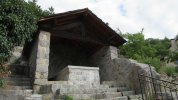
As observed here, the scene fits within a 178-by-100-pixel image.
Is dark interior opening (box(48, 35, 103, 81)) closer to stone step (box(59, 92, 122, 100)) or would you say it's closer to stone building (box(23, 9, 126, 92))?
stone building (box(23, 9, 126, 92))

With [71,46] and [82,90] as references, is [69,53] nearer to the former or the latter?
[71,46]

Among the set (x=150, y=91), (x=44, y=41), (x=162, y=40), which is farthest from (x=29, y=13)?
(x=162, y=40)

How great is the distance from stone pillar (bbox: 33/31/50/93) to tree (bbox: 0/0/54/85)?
73cm

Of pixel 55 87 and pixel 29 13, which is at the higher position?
pixel 29 13

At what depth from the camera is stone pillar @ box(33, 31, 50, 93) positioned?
6577mm

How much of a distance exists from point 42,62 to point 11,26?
1.72m

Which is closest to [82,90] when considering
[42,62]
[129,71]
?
[42,62]

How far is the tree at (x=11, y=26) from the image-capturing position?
19.3ft

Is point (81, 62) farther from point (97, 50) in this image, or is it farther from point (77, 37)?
point (77, 37)

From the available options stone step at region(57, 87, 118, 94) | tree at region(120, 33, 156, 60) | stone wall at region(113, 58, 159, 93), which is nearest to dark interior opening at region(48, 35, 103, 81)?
stone wall at region(113, 58, 159, 93)

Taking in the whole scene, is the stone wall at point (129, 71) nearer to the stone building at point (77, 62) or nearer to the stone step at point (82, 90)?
the stone building at point (77, 62)

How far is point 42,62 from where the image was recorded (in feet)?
23.2

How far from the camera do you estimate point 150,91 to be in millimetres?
Answer: 6414

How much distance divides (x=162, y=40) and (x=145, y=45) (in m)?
14.1
